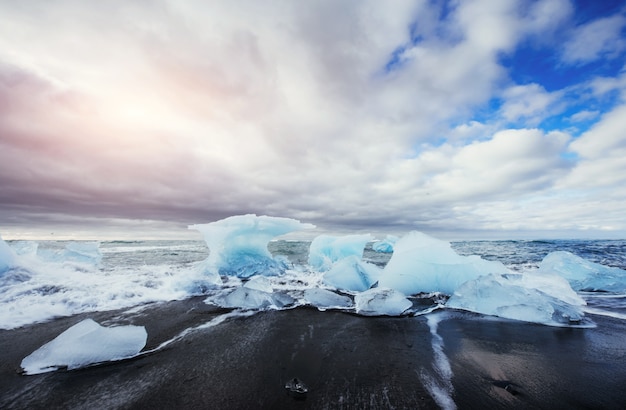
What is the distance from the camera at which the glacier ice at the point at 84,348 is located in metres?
3.00

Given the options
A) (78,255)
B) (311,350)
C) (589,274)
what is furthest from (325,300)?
(78,255)

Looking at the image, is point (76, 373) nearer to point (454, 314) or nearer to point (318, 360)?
point (318, 360)

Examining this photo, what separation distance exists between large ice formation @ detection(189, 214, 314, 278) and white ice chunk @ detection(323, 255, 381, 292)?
11.0 ft

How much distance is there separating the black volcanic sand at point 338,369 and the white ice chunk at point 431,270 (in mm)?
2733

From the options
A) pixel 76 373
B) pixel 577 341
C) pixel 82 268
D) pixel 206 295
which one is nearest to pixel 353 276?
pixel 206 295

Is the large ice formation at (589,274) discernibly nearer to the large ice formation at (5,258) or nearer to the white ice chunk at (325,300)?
the white ice chunk at (325,300)

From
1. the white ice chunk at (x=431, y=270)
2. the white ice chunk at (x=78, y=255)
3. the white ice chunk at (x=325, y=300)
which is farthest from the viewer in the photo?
the white ice chunk at (x=78, y=255)

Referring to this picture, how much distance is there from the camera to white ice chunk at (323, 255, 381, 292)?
27.8 ft

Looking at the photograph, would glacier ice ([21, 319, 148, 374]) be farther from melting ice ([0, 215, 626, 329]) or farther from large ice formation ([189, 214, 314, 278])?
large ice formation ([189, 214, 314, 278])

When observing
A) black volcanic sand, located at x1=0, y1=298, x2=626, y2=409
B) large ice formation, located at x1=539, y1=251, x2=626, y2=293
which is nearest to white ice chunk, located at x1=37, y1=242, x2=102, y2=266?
black volcanic sand, located at x1=0, y1=298, x2=626, y2=409

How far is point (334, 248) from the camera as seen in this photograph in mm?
15336

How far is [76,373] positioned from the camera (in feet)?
9.52

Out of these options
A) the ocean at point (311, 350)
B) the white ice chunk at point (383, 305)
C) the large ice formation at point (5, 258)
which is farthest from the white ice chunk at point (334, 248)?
the large ice formation at point (5, 258)

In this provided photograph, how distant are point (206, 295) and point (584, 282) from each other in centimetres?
1094
